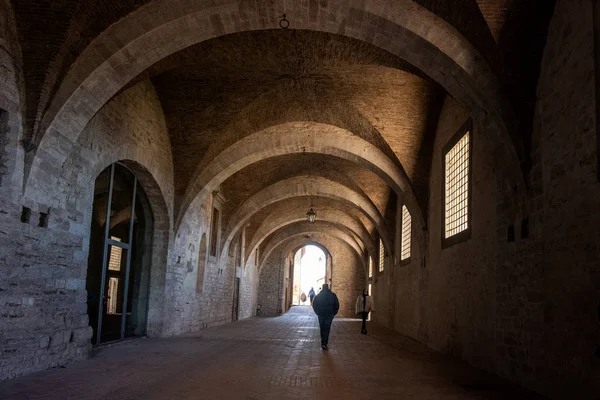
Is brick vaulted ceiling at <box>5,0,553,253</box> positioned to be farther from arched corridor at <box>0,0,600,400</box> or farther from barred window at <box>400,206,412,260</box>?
barred window at <box>400,206,412,260</box>

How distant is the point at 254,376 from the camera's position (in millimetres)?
7168

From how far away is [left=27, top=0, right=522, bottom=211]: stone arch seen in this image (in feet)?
23.9

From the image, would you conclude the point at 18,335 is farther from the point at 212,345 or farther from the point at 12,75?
the point at 212,345

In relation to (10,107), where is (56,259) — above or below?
below

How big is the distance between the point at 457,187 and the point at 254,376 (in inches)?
229

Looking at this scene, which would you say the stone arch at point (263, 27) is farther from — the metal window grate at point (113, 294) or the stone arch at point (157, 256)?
the metal window grate at point (113, 294)

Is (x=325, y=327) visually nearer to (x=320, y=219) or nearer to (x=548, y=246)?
(x=548, y=246)

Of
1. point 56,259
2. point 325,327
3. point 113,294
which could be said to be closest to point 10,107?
point 56,259

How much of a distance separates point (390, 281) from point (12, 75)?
14.9 m

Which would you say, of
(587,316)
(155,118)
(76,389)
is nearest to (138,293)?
(155,118)

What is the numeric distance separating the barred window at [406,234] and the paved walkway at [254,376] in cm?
564

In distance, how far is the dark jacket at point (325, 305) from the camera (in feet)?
38.2

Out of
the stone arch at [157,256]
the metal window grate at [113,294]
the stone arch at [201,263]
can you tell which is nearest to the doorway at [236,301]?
the metal window grate at [113,294]

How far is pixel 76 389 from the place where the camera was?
19.6ft
